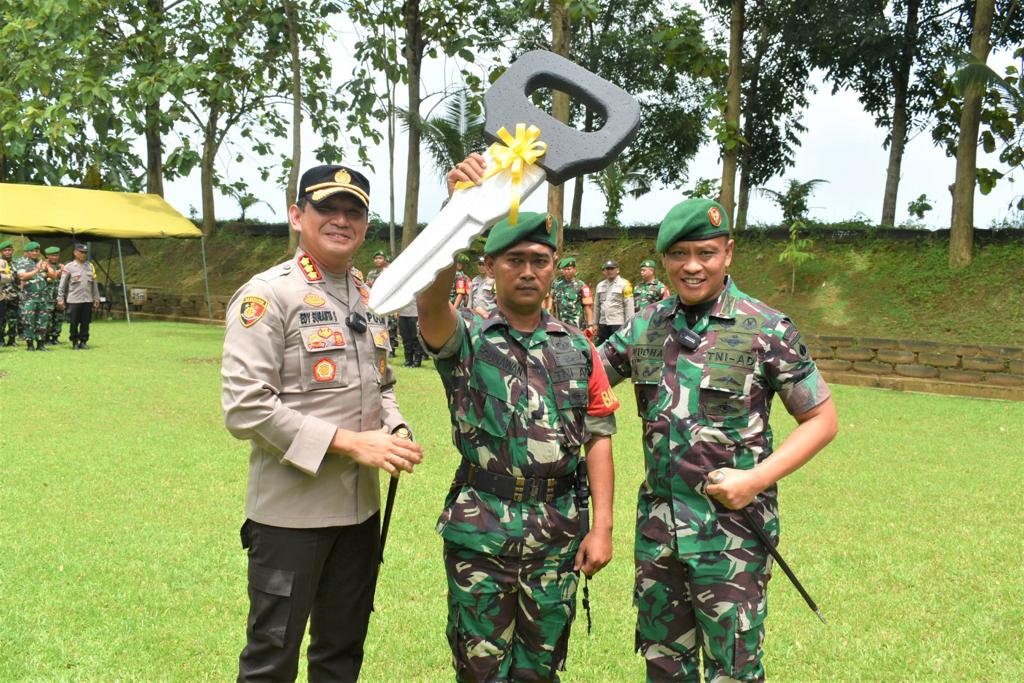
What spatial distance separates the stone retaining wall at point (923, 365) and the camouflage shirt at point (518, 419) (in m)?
12.5

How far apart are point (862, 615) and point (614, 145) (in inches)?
121

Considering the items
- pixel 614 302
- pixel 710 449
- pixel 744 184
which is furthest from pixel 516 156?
pixel 744 184

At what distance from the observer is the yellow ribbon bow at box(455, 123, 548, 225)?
2254 millimetres

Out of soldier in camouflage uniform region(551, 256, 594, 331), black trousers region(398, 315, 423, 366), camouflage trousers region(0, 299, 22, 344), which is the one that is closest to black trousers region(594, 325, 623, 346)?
soldier in camouflage uniform region(551, 256, 594, 331)

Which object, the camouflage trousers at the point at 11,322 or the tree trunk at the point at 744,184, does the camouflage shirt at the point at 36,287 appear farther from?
the tree trunk at the point at 744,184

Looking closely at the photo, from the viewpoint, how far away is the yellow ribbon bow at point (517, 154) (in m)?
2.25

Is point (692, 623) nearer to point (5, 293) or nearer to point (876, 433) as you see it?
point (876, 433)

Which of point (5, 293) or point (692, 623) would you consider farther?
point (5, 293)

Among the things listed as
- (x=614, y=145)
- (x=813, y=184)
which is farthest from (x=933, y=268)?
(x=614, y=145)

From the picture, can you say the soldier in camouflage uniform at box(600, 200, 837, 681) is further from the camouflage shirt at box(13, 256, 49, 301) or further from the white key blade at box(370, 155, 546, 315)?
the camouflage shirt at box(13, 256, 49, 301)

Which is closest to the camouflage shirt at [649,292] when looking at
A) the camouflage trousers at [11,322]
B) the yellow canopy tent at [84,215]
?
the camouflage trousers at [11,322]

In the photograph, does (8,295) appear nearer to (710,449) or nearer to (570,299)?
(570,299)

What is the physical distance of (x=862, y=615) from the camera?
4.27 m

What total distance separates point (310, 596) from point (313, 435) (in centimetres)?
50
